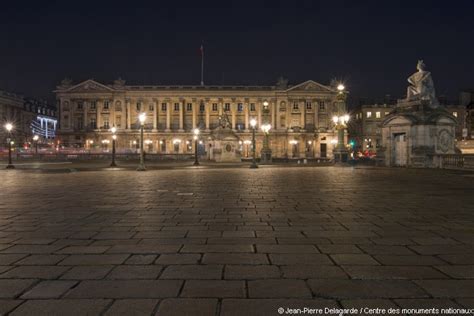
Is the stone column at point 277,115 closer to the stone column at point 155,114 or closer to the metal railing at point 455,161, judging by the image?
the stone column at point 155,114

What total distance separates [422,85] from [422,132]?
3.67 meters

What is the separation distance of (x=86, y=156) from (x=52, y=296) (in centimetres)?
6820

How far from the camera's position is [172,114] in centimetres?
12162

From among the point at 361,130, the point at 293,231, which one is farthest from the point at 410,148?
the point at 361,130

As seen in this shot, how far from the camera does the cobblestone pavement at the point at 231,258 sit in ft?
13.8

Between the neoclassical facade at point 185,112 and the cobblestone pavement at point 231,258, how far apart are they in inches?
4272

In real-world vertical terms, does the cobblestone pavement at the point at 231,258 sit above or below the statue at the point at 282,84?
below

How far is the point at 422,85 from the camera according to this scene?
101 feet

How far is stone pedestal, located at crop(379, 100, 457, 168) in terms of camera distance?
2994 cm

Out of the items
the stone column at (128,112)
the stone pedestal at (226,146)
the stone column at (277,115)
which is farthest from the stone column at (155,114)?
the stone pedestal at (226,146)

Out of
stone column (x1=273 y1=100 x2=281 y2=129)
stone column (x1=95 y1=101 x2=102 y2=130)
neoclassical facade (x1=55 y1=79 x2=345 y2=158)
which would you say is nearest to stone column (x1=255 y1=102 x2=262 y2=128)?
neoclassical facade (x1=55 y1=79 x2=345 y2=158)

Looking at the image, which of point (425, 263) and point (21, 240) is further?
point (21, 240)

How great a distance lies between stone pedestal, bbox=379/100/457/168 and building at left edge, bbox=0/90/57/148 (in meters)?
105

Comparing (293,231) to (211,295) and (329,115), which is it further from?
(329,115)
